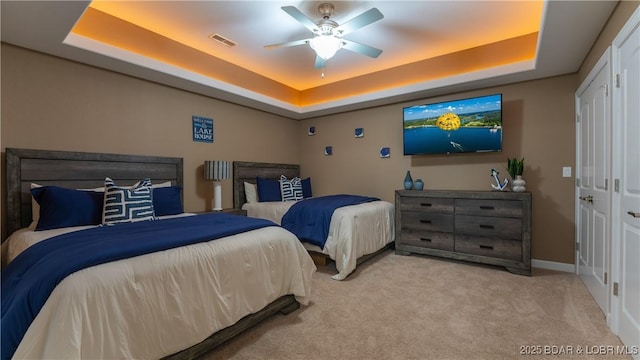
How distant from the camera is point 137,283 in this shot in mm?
1430

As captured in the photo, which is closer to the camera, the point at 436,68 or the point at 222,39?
the point at 222,39

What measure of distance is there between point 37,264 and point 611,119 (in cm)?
357

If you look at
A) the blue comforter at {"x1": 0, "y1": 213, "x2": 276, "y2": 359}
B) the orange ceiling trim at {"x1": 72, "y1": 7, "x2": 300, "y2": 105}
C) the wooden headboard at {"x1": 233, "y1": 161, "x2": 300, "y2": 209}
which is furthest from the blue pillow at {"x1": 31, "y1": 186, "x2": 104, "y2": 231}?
the wooden headboard at {"x1": 233, "y1": 161, "x2": 300, "y2": 209}

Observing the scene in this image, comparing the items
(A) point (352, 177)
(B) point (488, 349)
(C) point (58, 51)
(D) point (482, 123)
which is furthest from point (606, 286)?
(C) point (58, 51)

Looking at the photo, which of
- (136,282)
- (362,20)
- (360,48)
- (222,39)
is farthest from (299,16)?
(136,282)

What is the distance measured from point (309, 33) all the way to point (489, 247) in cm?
318

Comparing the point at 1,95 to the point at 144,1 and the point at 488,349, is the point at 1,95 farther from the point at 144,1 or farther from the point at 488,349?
the point at 488,349

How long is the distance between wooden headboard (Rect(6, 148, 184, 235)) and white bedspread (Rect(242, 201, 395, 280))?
150 centimetres

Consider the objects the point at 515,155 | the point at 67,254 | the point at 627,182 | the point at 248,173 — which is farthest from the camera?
the point at 248,173

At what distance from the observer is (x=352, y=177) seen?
488 centimetres

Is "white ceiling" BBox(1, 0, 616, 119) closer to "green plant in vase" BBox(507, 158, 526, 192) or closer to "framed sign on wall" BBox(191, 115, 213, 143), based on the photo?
"framed sign on wall" BBox(191, 115, 213, 143)

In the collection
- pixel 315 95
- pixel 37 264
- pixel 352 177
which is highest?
pixel 315 95

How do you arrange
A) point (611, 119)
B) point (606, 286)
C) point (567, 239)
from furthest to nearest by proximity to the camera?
point (567, 239) → point (606, 286) → point (611, 119)

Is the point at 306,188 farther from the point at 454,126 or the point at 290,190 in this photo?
the point at 454,126
